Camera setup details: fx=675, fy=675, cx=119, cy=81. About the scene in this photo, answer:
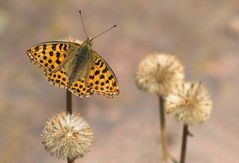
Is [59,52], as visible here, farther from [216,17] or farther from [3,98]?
[216,17]

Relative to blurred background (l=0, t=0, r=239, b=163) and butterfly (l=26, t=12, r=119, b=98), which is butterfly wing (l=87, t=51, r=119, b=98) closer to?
butterfly (l=26, t=12, r=119, b=98)

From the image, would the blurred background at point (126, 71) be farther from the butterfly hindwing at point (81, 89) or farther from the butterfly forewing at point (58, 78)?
the butterfly hindwing at point (81, 89)

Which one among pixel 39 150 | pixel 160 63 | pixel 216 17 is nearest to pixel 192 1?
pixel 216 17

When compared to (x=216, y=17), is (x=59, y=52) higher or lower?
lower

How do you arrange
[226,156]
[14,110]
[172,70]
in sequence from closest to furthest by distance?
[172,70] → [226,156] → [14,110]

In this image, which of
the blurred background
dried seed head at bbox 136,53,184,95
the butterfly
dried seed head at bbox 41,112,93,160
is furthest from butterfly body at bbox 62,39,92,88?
the blurred background

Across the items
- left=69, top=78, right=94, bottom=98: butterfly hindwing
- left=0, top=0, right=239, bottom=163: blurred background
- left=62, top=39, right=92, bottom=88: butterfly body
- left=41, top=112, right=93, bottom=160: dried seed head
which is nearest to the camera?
left=41, top=112, right=93, bottom=160: dried seed head

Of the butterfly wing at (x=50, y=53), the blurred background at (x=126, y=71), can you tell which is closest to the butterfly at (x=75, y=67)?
the butterfly wing at (x=50, y=53)
